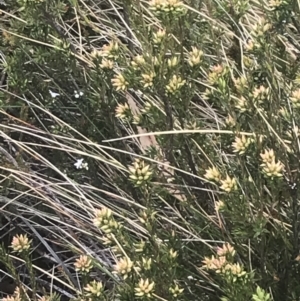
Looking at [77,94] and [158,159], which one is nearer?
[158,159]

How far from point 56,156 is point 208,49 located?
43cm

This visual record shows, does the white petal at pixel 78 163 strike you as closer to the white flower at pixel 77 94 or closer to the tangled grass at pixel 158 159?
the tangled grass at pixel 158 159

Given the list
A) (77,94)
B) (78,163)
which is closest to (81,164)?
(78,163)

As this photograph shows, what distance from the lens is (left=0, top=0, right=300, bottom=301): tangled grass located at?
1016mm

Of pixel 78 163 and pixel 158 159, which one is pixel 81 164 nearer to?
pixel 78 163

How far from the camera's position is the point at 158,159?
1242 millimetres

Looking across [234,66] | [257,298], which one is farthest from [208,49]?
[257,298]

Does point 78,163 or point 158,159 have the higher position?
point 158,159

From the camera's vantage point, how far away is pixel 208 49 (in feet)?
4.99

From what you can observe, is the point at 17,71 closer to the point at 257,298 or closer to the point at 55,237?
the point at 55,237

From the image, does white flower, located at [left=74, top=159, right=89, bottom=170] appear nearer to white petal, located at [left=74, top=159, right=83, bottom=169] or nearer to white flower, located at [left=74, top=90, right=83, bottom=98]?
white petal, located at [left=74, top=159, right=83, bottom=169]

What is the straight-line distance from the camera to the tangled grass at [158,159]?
1.02 metres

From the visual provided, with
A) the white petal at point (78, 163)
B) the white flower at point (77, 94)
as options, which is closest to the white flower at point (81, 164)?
the white petal at point (78, 163)

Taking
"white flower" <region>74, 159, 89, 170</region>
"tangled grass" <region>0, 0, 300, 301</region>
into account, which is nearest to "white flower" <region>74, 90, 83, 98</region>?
"tangled grass" <region>0, 0, 300, 301</region>
